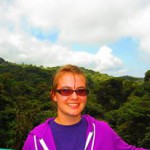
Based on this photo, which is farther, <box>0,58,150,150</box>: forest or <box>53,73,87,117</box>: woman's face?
<box>0,58,150,150</box>: forest

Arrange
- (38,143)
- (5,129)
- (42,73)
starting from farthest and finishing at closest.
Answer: (42,73) → (5,129) → (38,143)

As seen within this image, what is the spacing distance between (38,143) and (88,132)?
1.04ft

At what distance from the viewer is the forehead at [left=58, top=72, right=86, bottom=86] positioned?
2.27 meters

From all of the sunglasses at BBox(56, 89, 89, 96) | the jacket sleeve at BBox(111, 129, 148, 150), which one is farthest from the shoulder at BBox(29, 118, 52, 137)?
the jacket sleeve at BBox(111, 129, 148, 150)

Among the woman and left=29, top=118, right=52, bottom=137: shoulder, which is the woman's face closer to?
the woman

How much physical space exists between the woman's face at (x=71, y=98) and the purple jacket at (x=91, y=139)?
0.41 feet

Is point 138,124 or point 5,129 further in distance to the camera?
point 5,129

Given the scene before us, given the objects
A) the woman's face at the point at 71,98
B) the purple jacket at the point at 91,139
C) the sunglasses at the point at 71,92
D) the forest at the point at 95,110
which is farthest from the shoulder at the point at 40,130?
the forest at the point at 95,110

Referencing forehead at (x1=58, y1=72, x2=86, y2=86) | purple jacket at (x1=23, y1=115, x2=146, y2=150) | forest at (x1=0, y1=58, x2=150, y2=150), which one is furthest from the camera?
forest at (x1=0, y1=58, x2=150, y2=150)

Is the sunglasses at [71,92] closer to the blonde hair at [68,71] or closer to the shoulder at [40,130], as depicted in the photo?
the blonde hair at [68,71]

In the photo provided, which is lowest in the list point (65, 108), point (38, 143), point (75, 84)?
point (38, 143)

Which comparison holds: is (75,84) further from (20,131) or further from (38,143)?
(20,131)

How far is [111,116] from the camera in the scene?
34.8 meters

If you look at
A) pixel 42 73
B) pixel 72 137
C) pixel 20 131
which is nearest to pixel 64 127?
pixel 72 137
